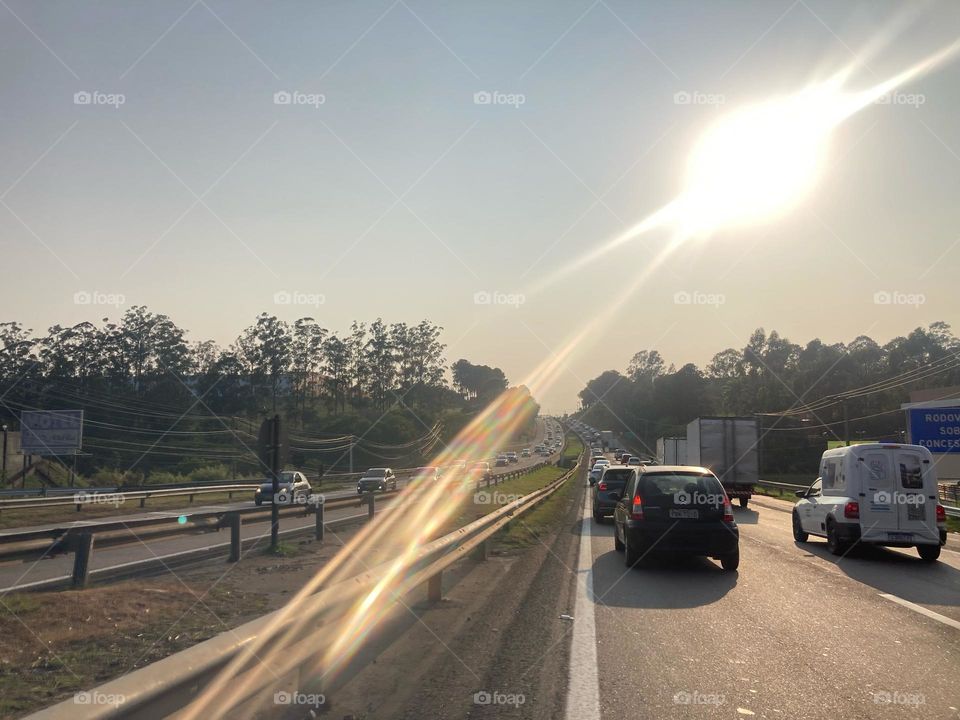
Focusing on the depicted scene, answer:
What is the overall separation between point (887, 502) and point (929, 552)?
3.77 feet

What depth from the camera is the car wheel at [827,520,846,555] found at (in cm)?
1445

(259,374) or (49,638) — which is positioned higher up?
(259,374)

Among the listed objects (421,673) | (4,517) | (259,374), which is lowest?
(4,517)

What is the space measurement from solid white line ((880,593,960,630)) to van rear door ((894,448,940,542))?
4505mm

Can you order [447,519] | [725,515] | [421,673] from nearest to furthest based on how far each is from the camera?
1. [421,673]
2. [725,515]
3. [447,519]

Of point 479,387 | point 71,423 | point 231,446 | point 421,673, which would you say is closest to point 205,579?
point 421,673

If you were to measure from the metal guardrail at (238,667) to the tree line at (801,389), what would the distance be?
78041 millimetres

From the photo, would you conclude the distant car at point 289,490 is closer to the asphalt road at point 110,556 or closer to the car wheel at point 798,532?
the asphalt road at point 110,556

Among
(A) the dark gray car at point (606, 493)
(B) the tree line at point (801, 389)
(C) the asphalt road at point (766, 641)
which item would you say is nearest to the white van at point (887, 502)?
(C) the asphalt road at point (766, 641)

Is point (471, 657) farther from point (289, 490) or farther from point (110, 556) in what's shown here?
point (289, 490)

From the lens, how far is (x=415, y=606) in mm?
9141

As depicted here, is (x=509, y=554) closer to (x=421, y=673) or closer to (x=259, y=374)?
(x=421, y=673)

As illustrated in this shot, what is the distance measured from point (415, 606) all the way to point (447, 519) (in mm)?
13130

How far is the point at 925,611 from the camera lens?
887 cm
